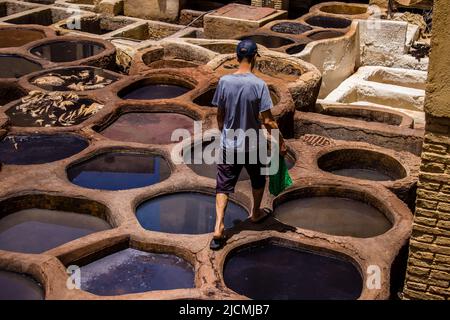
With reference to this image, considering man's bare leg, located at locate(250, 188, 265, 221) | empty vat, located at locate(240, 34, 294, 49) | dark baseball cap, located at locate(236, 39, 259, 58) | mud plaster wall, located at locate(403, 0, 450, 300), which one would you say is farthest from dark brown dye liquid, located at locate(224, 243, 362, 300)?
empty vat, located at locate(240, 34, 294, 49)

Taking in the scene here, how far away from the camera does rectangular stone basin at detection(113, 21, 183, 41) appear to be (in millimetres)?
13398

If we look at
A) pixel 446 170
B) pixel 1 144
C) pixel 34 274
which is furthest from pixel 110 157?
pixel 446 170

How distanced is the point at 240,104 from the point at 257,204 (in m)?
1.08

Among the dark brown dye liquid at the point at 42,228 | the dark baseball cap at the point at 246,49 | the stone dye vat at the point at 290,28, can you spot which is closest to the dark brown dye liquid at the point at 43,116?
the dark brown dye liquid at the point at 42,228

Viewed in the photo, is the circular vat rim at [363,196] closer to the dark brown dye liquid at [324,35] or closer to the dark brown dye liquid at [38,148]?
the dark brown dye liquid at [38,148]

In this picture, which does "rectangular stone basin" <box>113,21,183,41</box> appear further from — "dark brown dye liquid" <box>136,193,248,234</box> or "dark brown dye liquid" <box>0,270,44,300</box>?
"dark brown dye liquid" <box>0,270,44,300</box>

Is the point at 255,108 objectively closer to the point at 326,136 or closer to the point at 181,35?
the point at 326,136

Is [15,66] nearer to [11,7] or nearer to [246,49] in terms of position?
[11,7]

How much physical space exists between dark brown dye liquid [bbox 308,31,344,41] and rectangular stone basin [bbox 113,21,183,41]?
292 cm

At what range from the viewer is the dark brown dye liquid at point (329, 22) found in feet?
43.0

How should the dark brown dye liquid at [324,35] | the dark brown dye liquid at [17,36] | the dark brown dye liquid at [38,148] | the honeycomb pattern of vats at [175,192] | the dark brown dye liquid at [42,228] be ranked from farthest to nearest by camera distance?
the dark brown dye liquid at [324,35], the dark brown dye liquid at [17,36], the dark brown dye liquid at [38,148], the dark brown dye liquid at [42,228], the honeycomb pattern of vats at [175,192]

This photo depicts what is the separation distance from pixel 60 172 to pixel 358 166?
361cm

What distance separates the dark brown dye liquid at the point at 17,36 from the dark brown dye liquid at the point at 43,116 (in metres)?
3.62

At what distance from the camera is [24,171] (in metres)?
7.02
